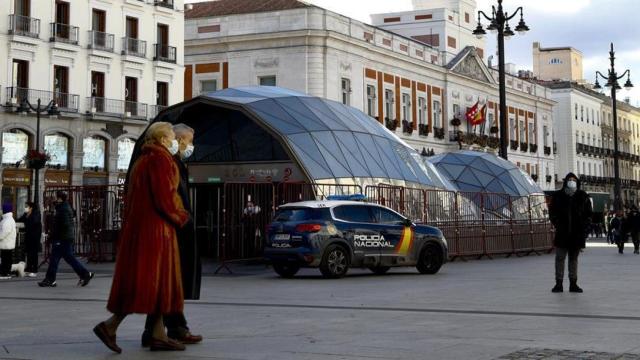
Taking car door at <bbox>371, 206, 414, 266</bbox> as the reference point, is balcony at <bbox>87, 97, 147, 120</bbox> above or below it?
above

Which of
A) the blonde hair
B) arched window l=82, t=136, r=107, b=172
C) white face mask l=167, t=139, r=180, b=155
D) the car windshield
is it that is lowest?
the car windshield

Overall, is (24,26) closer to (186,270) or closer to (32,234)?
(32,234)

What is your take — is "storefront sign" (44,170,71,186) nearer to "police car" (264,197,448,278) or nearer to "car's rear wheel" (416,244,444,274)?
"police car" (264,197,448,278)

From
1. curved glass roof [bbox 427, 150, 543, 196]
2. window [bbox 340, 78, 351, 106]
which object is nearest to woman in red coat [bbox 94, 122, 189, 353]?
curved glass roof [bbox 427, 150, 543, 196]

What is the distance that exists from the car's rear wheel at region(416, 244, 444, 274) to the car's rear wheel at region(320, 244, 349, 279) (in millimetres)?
2075

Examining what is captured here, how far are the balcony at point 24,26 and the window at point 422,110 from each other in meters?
29.0

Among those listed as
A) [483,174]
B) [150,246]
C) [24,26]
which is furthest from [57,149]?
[150,246]

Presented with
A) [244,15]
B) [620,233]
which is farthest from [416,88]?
[620,233]

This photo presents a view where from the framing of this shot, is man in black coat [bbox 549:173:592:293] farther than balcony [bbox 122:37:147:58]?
No

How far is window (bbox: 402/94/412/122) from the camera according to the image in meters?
64.2

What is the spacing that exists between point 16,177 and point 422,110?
31.1 metres

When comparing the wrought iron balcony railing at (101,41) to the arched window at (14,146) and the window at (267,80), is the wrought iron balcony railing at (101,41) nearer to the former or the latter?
the arched window at (14,146)

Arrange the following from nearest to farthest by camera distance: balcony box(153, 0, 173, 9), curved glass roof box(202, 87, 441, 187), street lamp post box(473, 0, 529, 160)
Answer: curved glass roof box(202, 87, 441, 187) → street lamp post box(473, 0, 529, 160) → balcony box(153, 0, 173, 9)

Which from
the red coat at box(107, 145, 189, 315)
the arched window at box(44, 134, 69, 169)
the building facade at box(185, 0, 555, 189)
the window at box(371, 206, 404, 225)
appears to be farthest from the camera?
the building facade at box(185, 0, 555, 189)
